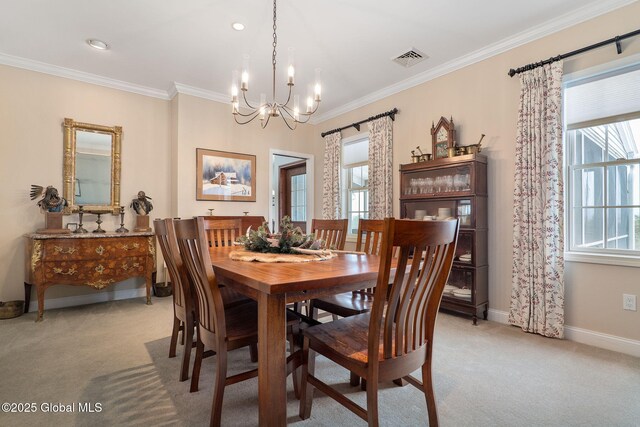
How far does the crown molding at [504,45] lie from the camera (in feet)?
8.49

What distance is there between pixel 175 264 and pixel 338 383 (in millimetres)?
1264

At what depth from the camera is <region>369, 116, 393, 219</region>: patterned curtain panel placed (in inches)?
167

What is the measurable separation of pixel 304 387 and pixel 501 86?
3308 mm

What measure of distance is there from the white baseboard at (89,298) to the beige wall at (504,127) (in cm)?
364

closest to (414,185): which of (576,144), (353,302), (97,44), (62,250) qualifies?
(576,144)

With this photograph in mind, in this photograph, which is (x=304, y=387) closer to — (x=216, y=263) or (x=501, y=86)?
(x=216, y=263)

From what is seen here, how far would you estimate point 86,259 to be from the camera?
3387mm

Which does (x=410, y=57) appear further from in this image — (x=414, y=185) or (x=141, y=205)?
(x=141, y=205)

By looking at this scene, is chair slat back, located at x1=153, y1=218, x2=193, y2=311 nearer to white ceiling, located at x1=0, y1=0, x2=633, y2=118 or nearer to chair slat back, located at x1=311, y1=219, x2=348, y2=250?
chair slat back, located at x1=311, y1=219, x2=348, y2=250

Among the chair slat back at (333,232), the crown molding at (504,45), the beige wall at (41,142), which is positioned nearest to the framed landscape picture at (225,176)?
the beige wall at (41,142)

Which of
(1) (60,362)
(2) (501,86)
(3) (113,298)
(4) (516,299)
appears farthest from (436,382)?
(3) (113,298)

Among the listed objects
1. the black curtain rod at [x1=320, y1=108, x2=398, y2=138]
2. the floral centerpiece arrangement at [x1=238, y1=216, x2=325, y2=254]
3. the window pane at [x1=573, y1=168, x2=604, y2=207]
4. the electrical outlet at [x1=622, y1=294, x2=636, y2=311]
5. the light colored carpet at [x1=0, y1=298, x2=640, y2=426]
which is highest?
the black curtain rod at [x1=320, y1=108, x2=398, y2=138]

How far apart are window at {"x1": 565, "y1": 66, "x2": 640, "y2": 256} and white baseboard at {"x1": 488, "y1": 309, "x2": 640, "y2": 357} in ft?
2.18

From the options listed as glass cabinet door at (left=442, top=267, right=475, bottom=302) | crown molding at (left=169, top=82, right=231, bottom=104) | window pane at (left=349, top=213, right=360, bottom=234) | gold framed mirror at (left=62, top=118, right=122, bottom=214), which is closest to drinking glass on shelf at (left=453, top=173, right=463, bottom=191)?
glass cabinet door at (left=442, top=267, right=475, bottom=302)
